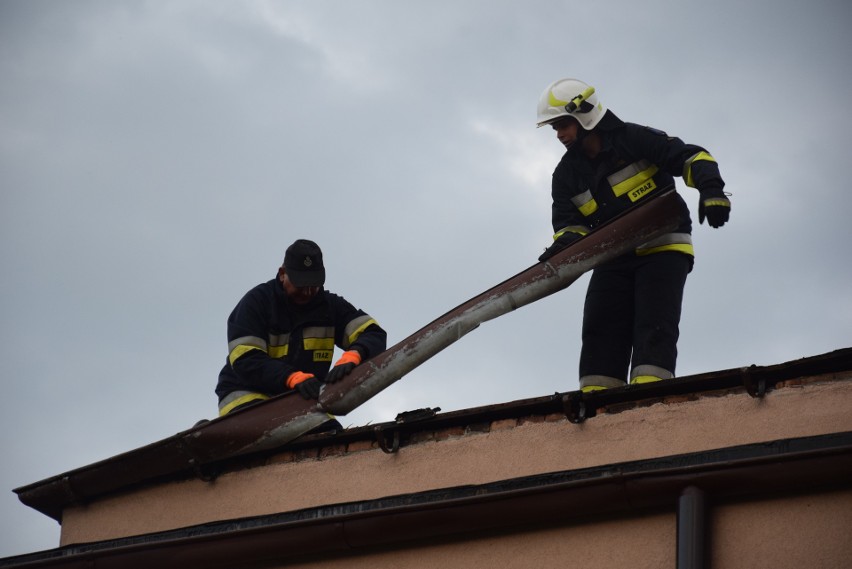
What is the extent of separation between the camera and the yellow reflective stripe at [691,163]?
768 centimetres

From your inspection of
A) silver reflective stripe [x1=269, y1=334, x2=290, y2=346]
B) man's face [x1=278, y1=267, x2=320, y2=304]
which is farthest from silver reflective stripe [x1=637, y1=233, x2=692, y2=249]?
silver reflective stripe [x1=269, y1=334, x2=290, y2=346]

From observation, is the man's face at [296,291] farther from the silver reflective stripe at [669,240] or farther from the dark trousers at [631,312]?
the silver reflective stripe at [669,240]

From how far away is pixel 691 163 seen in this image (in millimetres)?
7715

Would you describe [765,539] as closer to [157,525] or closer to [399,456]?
[399,456]

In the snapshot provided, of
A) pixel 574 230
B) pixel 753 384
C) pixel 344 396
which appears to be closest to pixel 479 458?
pixel 344 396

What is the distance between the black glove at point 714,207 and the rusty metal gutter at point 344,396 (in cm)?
21

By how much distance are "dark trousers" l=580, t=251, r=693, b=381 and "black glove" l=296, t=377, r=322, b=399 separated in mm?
1573

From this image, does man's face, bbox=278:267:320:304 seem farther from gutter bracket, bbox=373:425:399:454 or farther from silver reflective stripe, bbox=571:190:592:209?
silver reflective stripe, bbox=571:190:592:209

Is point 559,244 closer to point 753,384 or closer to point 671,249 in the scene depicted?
point 671,249

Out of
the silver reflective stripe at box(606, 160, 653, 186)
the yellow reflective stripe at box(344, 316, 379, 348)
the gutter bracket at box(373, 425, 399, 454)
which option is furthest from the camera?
the yellow reflective stripe at box(344, 316, 379, 348)

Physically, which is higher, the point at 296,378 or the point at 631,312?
the point at 631,312

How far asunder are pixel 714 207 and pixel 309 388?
2431mm

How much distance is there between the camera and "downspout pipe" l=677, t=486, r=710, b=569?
5.28 m

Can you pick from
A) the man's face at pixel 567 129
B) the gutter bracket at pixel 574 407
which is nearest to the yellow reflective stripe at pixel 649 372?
the gutter bracket at pixel 574 407
